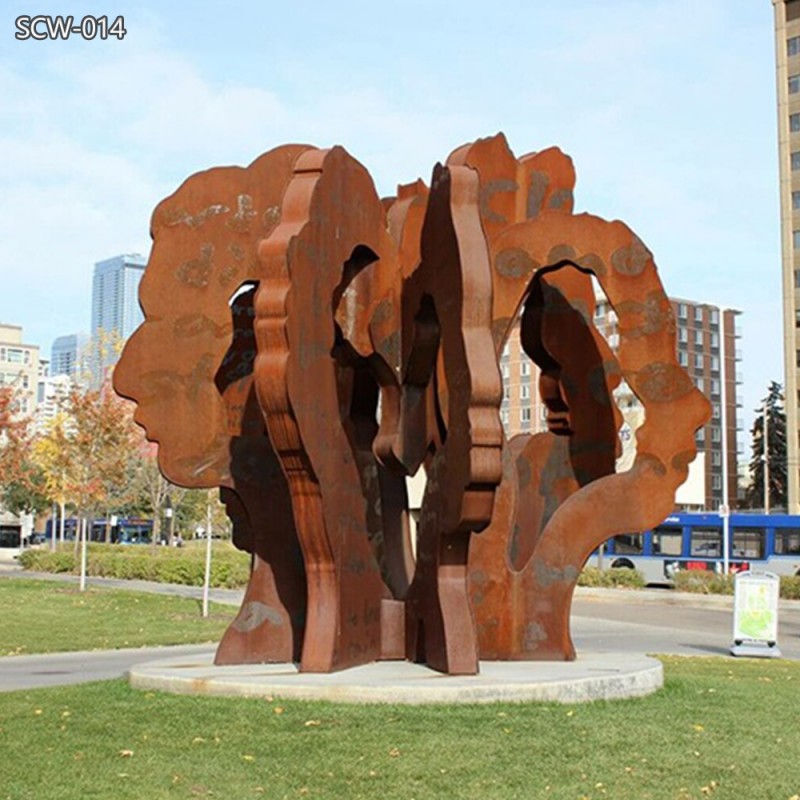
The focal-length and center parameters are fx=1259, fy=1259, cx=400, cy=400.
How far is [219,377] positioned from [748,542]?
2977 cm

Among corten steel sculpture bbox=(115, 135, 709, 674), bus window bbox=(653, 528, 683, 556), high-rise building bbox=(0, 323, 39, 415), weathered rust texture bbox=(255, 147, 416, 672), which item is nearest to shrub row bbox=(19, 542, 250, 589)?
bus window bbox=(653, 528, 683, 556)

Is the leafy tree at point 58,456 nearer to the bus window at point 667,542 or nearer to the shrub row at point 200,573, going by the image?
the shrub row at point 200,573

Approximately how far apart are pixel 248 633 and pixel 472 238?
15.3 feet

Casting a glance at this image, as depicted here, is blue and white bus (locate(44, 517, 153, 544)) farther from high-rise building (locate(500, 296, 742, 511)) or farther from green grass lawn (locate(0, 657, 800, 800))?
green grass lawn (locate(0, 657, 800, 800))

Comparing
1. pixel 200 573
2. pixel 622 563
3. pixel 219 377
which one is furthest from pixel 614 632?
pixel 622 563

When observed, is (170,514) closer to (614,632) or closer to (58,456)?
(58,456)

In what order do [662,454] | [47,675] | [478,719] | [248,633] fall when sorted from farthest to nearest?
[47,675] → [662,454] → [248,633] → [478,719]

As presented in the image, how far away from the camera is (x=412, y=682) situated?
1059 cm

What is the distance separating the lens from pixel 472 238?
11.3 meters

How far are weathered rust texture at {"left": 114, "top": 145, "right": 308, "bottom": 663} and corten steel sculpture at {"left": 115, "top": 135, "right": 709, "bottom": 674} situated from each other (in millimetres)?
21

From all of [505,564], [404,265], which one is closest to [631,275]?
[404,265]

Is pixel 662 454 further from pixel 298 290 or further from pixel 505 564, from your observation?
pixel 298 290

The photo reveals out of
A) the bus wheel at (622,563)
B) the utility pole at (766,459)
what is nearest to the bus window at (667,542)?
the bus wheel at (622,563)

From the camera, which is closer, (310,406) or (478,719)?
(478,719)
